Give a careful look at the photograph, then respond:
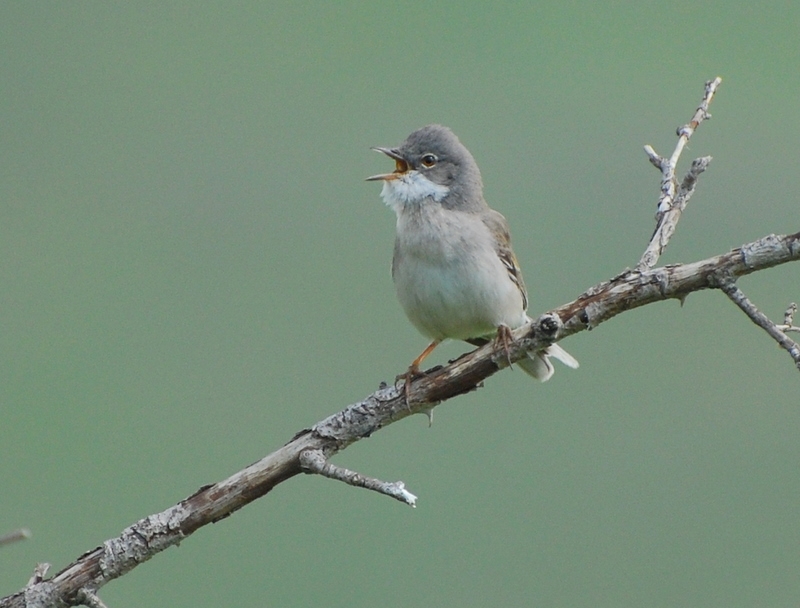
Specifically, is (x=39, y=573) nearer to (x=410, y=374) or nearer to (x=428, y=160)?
(x=410, y=374)

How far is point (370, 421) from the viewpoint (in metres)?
5.13

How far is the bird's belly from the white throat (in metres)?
0.60

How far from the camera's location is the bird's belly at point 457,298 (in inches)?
263

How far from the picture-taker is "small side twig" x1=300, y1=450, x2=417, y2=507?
406cm

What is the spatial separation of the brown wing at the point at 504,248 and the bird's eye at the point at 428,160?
0.61 m

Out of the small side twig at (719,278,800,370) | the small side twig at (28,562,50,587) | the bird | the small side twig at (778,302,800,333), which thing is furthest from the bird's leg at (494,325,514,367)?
the small side twig at (28,562,50,587)

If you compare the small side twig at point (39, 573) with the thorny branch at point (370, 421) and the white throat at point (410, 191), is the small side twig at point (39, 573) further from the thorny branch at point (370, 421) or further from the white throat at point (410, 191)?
the white throat at point (410, 191)

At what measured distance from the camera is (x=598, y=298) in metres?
4.61

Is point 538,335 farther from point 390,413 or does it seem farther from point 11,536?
point 11,536

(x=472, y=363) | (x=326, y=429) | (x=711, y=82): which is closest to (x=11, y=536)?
(x=326, y=429)

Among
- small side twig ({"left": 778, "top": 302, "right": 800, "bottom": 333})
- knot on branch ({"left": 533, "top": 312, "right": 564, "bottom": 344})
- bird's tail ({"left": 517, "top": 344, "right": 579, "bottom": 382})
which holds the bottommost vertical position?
small side twig ({"left": 778, "top": 302, "right": 800, "bottom": 333})

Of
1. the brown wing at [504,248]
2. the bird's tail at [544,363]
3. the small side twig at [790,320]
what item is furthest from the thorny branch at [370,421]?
the brown wing at [504,248]

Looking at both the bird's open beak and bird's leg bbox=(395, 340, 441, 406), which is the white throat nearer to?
the bird's open beak

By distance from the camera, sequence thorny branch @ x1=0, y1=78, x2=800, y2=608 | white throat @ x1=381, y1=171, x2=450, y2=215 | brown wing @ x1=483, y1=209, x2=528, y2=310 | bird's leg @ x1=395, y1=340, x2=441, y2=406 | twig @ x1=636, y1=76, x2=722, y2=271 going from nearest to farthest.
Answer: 1. thorny branch @ x1=0, y1=78, x2=800, y2=608
2. bird's leg @ x1=395, y1=340, x2=441, y2=406
3. twig @ x1=636, y1=76, x2=722, y2=271
4. brown wing @ x1=483, y1=209, x2=528, y2=310
5. white throat @ x1=381, y1=171, x2=450, y2=215
